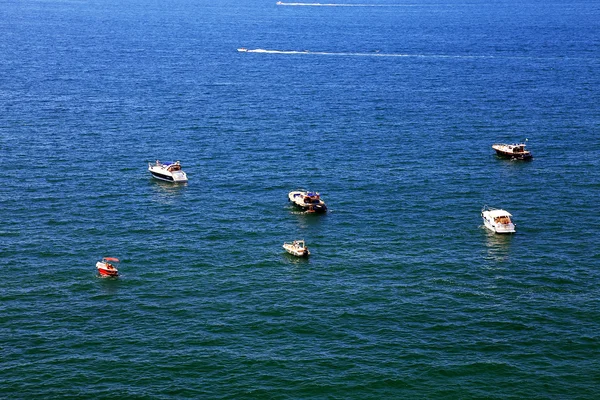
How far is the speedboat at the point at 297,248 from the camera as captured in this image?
138m

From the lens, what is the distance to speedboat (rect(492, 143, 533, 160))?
189m

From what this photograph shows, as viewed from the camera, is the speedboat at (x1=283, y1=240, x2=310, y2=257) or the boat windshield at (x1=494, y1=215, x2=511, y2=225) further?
the boat windshield at (x1=494, y1=215, x2=511, y2=225)

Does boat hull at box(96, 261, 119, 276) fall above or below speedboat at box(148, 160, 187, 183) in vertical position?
below

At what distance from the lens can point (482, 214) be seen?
153625mm

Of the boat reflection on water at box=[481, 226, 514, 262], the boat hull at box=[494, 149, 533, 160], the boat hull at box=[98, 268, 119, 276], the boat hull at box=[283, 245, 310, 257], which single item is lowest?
the boat hull at box=[98, 268, 119, 276]

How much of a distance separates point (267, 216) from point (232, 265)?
21.9 m

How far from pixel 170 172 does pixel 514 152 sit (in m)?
72.9

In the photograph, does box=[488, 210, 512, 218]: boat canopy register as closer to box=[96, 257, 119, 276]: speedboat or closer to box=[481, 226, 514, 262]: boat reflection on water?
box=[481, 226, 514, 262]: boat reflection on water

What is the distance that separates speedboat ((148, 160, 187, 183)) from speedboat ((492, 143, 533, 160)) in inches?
2672

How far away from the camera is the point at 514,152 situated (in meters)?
189

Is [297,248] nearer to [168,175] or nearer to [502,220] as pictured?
Result: [502,220]

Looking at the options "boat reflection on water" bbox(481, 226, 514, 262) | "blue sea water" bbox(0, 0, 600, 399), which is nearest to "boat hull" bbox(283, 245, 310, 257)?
"blue sea water" bbox(0, 0, 600, 399)

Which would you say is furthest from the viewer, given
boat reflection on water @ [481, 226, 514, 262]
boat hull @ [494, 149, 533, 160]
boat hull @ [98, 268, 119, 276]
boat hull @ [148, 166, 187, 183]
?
boat hull @ [494, 149, 533, 160]

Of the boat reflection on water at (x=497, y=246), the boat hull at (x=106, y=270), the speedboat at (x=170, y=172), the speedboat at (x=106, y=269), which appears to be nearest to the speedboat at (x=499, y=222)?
the boat reflection on water at (x=497, y=246)
